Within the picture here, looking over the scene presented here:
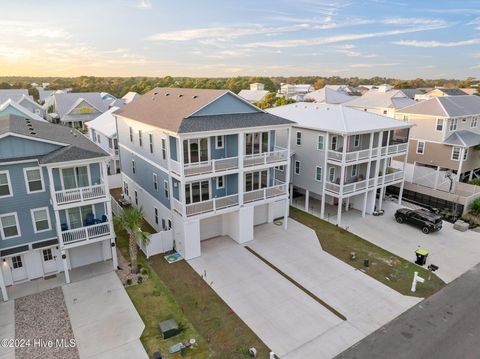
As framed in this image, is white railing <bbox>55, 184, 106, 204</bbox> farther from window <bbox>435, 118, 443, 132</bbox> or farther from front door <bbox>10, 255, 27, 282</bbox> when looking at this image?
window <bbox>435, 118, 443, 132</bbox>

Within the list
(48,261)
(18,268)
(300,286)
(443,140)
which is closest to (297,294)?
(300,286)

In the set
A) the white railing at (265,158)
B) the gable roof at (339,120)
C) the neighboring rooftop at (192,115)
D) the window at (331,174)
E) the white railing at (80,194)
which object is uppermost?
the neighboring rooftop at (192,115)

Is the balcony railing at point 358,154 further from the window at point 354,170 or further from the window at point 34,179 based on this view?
the window at point 34,179

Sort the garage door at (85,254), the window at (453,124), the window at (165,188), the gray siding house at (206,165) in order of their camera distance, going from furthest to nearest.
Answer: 1. the window at (453,124)
2. the window at (165,188)
3. the gray siding house at (206,165)
4. the garage door at (85,254)

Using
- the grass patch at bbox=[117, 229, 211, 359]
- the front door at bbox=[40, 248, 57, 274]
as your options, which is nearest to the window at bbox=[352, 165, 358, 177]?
the grass patch at bbox=[117, 229, 211, 359]

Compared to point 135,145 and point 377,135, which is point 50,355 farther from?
point 377,135

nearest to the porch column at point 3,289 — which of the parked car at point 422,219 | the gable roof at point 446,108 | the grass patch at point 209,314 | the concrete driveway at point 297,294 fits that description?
the grass patch at point 209,314
